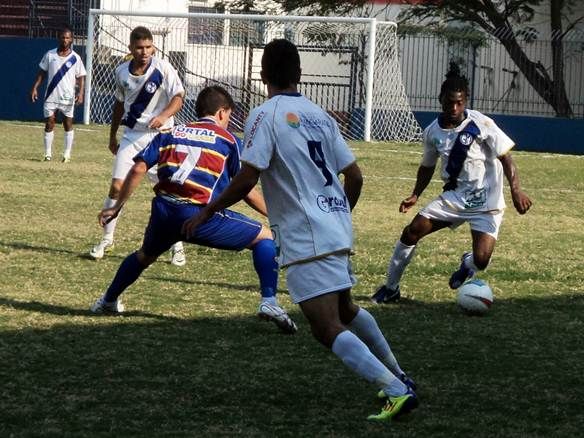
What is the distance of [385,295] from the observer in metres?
9.69

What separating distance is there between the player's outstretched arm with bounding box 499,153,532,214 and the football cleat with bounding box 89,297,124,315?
9.20 ft

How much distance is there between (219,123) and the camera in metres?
8.72

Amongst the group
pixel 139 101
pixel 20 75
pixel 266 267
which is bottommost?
pixel 266 267

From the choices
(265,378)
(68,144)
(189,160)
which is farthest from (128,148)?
(68,144)

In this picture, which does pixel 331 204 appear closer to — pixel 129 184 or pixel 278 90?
pixel 278 90

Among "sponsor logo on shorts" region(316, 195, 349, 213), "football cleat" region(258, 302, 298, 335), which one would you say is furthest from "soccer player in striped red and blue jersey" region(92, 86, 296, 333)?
"sponsor logo on shorts" region(316, 195, 349, 213)

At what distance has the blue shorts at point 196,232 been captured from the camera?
337 inches

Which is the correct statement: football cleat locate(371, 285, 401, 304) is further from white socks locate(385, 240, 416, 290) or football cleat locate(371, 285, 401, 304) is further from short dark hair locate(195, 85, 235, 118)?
short dark hair locate(195, 85, 235, 118)

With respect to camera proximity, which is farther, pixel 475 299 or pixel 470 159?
pixel 470 159

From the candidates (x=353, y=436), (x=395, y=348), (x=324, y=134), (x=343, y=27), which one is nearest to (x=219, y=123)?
(x=395, y=348)

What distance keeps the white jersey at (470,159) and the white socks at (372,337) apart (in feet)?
10.9

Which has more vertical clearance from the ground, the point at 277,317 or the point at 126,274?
the point at 126,274

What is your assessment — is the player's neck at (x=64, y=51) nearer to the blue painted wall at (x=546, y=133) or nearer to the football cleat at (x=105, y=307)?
the blue painted wall at (x=546, y=133)

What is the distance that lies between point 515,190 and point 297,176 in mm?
3657
